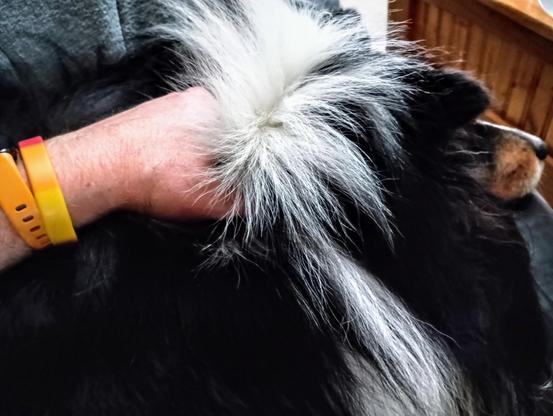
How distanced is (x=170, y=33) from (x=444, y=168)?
0.96ft

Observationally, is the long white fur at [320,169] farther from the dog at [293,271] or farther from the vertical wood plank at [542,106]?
the vertical wood plank at [542,106]

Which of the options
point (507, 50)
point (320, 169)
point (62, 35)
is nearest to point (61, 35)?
point (62, 35)

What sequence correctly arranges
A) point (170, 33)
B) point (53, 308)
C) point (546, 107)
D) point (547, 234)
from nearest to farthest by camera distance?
point (53, 308) < point (170, 33) < point (547, 234) < point (546, 107)

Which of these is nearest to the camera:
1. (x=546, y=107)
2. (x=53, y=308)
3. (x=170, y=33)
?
(x=53, y=308)

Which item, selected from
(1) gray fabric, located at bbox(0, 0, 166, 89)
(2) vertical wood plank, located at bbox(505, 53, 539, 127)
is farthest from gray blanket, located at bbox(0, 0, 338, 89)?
(2) vertical wood plank, located at bbox(505, 53, 539, 127)

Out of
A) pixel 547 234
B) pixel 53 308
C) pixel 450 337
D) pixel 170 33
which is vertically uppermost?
pixel 170 33

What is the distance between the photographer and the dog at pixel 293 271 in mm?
460

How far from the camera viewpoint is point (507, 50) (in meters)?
0.94

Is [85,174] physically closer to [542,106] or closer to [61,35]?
[61,35]

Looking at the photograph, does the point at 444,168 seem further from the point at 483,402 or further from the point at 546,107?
the point at 546,107

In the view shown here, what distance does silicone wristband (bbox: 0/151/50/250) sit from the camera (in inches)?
18.3

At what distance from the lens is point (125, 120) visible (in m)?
0.53

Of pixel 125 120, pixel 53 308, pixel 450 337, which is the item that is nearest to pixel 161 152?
pixel 125 120

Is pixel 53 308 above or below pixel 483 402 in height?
above
